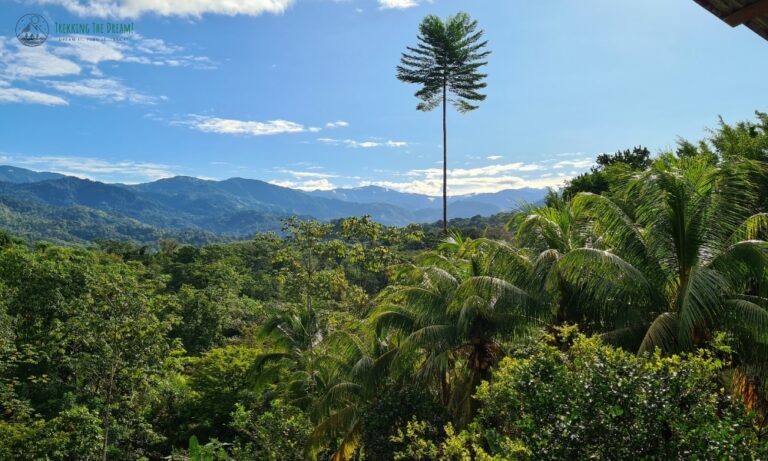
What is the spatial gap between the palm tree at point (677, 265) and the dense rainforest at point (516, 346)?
0.03 meters

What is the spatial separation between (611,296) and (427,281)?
13.6 feet

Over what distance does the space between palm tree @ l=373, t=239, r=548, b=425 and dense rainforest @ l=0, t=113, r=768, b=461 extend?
Result: 0.15 ft

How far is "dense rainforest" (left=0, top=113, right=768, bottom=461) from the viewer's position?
3.90 meters

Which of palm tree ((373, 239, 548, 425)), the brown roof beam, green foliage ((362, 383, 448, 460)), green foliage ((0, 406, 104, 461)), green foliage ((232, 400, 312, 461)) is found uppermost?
the brown roof beam

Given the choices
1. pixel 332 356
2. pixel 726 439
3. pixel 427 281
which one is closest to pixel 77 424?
pixel 332 356

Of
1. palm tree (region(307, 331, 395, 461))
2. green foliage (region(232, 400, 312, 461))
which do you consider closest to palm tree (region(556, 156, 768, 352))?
palm tree (region(307, 331, 395, 461))

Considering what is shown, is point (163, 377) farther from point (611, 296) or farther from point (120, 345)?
point (611, 296)

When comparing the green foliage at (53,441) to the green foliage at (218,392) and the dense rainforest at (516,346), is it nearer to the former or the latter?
the dense rainforest at (516,346)

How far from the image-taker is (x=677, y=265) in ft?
25.8

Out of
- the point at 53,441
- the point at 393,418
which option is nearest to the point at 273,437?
the point at 393,418

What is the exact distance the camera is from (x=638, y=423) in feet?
12.0

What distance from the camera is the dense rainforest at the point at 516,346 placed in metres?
3.90

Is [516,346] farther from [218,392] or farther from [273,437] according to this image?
[218,392]

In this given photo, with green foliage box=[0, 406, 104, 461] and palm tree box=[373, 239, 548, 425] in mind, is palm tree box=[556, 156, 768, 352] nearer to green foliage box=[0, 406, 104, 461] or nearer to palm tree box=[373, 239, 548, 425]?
palm tree box=[373, 239, 548, 425]
